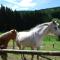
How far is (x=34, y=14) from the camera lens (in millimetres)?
44219

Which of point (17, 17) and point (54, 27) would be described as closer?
point (54, 27)

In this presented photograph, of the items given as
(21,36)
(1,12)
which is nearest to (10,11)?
(1,12)

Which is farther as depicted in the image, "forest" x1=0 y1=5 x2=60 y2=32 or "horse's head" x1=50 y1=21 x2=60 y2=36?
"forest" x1=0 y1=5 x2=60 y2=32

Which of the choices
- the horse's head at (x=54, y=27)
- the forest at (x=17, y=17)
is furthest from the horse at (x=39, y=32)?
the forest at (x=17, y=17)

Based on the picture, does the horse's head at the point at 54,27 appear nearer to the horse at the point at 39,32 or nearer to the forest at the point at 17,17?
the horse at the point at 39,32

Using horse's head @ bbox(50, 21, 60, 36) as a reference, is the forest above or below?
above

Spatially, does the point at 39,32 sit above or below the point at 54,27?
below

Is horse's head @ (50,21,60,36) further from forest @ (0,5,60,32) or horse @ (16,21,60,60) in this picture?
forest @ (0,5,60,32)

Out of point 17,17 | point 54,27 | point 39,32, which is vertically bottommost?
point 39,32

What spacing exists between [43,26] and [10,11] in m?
40.0

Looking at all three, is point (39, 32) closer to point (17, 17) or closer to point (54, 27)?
point (54, 27)

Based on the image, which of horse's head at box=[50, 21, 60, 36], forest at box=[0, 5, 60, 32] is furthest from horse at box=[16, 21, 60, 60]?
forest at box=[0, 5, 60, 32]

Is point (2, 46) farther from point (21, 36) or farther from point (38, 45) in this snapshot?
point (21, 36)

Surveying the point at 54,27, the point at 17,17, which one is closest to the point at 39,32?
the point at 54,27
